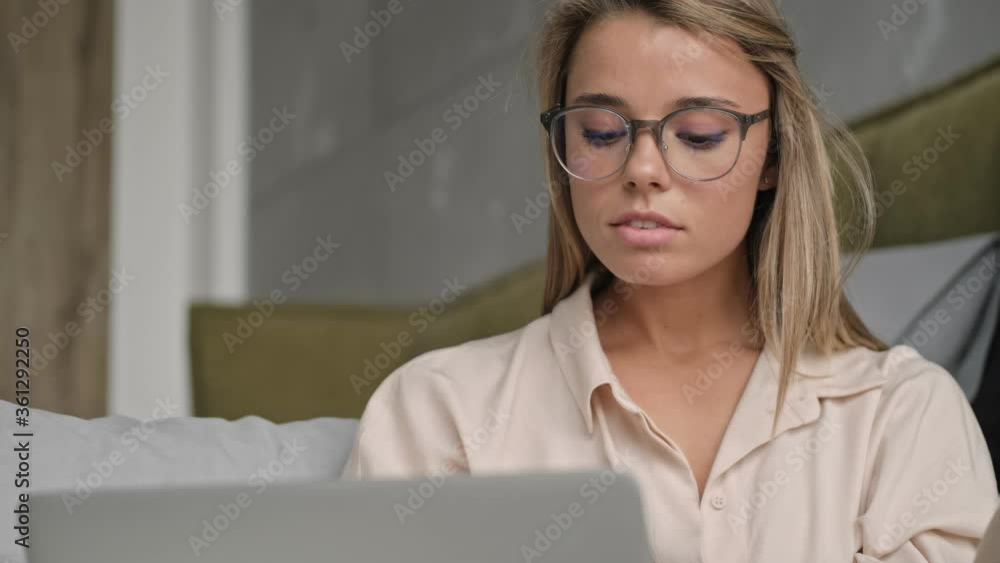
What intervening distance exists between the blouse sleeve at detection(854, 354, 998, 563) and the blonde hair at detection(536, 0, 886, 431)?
0.36 ft

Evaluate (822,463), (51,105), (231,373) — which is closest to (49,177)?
(51,105)

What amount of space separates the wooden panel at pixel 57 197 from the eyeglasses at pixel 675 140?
270cm

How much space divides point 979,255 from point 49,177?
9.64 feet

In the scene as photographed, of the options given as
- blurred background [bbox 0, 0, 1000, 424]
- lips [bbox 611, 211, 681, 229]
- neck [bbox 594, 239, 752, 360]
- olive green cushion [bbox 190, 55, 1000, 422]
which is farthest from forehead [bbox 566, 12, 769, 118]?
blurred background [bbox 0, 0, 1000, 424]

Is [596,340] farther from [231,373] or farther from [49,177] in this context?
[49,177]

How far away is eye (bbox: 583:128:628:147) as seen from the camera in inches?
52.3

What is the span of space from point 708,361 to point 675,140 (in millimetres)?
283

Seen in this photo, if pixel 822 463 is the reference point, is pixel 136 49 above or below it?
above

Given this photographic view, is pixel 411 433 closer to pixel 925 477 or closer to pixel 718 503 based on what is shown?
pixel 718 503

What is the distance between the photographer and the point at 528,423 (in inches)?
54.5

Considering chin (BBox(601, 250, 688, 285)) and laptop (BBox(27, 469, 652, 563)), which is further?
chin (BBox(601, 250, 688, 285))

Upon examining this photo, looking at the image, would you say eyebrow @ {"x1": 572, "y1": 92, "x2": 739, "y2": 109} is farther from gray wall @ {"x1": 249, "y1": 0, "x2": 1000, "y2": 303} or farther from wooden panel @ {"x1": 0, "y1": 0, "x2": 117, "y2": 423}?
wooden panel @ {"x1": 0, "y1": 0, "x2": 117, "y2": 423}

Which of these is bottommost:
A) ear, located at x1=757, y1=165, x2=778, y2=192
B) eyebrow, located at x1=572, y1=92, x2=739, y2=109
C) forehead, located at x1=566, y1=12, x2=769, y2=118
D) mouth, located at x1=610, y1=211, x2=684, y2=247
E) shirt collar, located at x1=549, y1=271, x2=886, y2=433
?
shirt collar, located at x1=549, y1=271, x2=886, y2=433

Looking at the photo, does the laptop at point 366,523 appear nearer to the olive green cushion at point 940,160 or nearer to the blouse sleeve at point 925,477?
the blouse sleeve at point 925,477
